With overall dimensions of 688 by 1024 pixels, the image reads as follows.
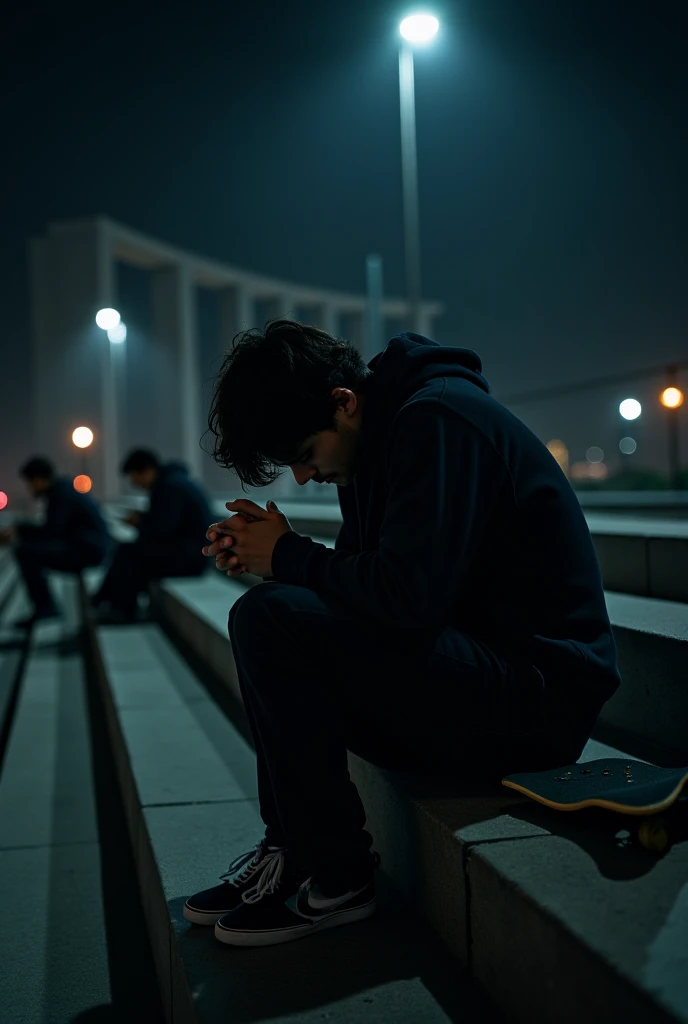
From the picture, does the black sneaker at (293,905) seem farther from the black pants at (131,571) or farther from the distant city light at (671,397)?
the distant city light at (671,397)

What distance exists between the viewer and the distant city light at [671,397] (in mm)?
8969

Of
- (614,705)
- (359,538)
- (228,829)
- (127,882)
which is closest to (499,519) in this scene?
(359,538)

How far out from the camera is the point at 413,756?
192 centimetres

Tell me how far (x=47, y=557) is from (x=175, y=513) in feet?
5.67

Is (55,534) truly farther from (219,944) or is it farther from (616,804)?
(616,804)

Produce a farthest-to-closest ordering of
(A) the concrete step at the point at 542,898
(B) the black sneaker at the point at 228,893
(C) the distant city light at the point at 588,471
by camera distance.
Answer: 1. (C) the distant city light at the point at 588,471
2. (B) the black sneaker at the point at 228,893
3. (A) the concrete step at the point at 542,898

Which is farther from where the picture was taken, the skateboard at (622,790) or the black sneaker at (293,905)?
the black sneaker at (293,905)

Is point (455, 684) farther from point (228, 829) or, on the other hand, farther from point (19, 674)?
point (19, 674)

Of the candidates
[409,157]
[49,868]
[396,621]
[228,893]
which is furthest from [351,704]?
[409,157]

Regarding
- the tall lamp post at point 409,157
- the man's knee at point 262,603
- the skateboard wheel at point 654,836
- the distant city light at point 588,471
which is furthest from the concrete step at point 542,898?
the tall lamp post at point 409,157

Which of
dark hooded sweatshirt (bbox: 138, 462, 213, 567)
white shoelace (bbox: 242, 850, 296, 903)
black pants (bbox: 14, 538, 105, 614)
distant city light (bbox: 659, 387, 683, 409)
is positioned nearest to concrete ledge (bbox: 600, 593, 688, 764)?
white shoelace (bbox: 242, 850, 296, 903)

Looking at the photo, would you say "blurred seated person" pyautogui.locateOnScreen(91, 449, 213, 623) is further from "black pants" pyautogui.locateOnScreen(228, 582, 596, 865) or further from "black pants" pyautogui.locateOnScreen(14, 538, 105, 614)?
"black pants" pyautogui.locateOnScreen(228, 582, 596, 865)

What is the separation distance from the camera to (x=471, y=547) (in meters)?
1.75

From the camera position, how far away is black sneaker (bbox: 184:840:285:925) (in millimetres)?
1924
